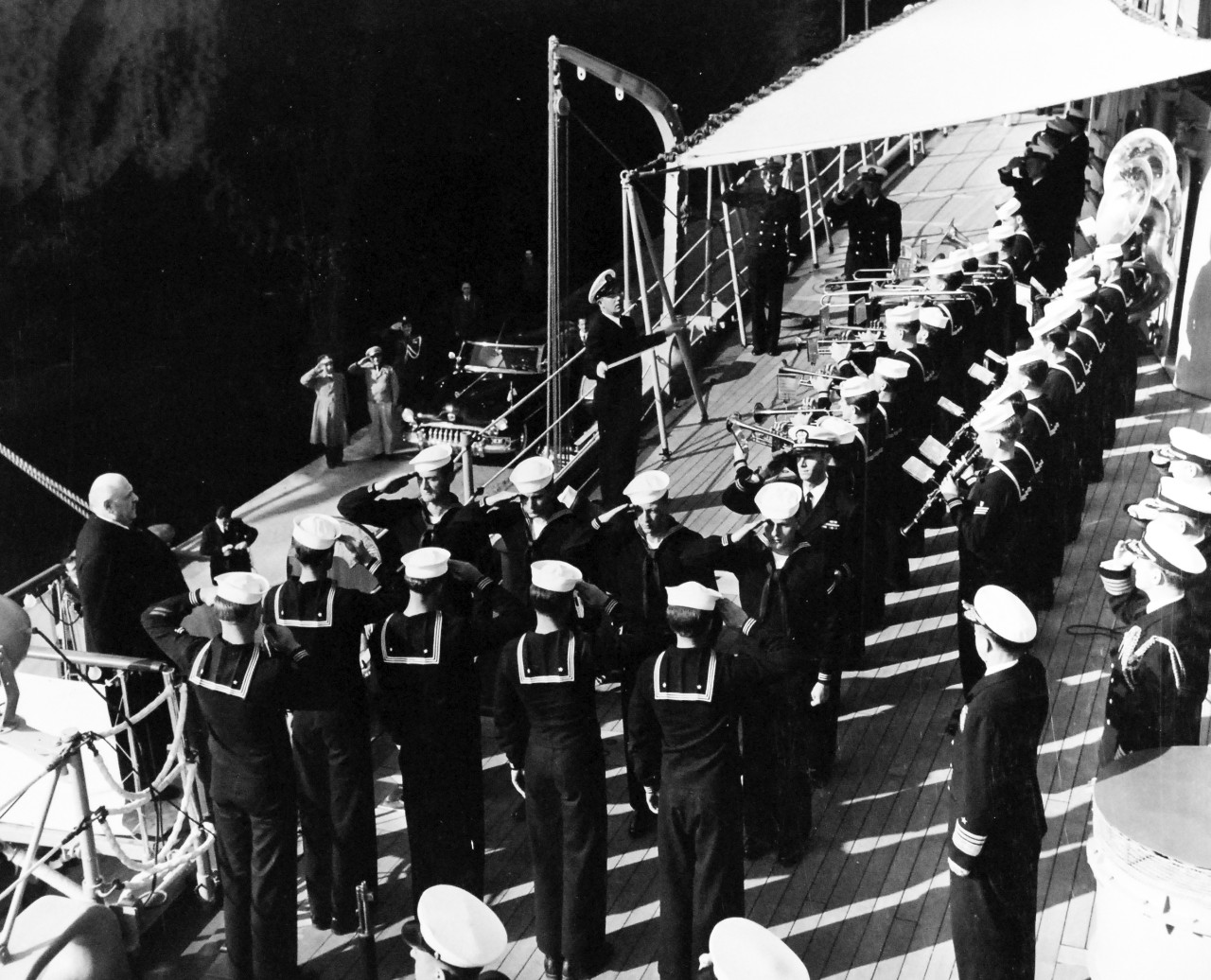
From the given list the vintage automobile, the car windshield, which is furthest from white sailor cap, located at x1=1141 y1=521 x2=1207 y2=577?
the car windshield

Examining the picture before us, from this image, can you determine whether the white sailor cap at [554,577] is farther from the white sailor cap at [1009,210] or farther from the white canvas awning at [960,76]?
the white sailor cap at [1009,210]

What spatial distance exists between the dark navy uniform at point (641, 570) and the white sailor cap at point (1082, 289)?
3947mm

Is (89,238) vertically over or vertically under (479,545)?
over

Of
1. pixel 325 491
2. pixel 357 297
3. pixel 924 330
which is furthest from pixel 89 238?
pixel 924 330

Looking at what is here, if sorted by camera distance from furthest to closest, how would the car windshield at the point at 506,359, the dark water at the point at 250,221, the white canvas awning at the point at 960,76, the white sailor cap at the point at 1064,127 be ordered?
1. the dark water at the point at 250,221
2. the car windshield at the point at 506,359
3. the white sailor cap at the point at 1064,127
4. the white canvas awning at the point at 960,76

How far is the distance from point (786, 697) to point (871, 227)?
7.85m

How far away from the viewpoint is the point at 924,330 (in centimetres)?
848

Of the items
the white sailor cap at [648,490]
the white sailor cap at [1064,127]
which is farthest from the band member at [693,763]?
the white sailor cap at [1064,127]

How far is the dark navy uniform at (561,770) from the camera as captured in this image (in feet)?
16.4

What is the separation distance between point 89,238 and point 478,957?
17.9m

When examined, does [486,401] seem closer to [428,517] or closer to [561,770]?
[428,517]

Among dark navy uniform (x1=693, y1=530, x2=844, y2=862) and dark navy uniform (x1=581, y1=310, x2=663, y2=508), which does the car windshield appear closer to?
dark navy uniform (x1=581, y1=310, x2=663, y2=508)

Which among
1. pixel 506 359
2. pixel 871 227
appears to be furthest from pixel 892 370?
pixel 506 359

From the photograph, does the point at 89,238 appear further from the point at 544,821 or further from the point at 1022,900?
the point at 1022,900
